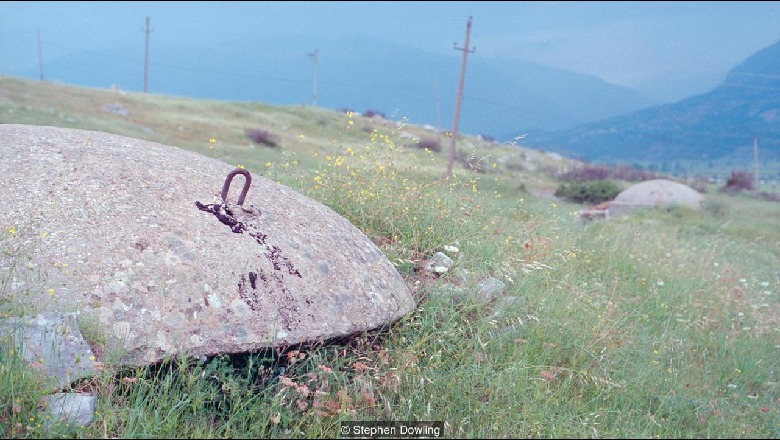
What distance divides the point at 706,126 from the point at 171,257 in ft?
135

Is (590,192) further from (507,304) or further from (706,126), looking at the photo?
(706,126)

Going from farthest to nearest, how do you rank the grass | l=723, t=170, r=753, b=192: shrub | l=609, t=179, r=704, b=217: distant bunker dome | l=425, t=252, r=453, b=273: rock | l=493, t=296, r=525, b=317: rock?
l=723, t=170, r=753, b=192: shrub < l=609, t=179, r=704, b=217: distant bunker dome < l=425, t=252, r=453, b=273: rock < l=493, t=296, r=525, b=317: rock < the grass

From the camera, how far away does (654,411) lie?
12.4 ft

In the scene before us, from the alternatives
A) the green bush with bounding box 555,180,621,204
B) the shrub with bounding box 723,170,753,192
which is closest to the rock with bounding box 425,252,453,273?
the green bush with bounding box 555,180,621,204

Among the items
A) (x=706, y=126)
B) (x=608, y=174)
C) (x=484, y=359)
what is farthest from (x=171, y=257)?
(x=706, y=126)

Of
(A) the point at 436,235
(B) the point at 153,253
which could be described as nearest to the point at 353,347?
(B) the point at 153,253

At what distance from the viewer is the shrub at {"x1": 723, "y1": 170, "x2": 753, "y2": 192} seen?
92.9ft

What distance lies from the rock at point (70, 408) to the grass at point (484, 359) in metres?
0.05

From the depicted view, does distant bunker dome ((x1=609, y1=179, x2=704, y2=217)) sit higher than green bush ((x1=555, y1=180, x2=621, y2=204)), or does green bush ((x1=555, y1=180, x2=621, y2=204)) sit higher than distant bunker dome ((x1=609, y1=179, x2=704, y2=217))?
distant bunker dome ((x1=609, y1=179, x2=704, y2=217))

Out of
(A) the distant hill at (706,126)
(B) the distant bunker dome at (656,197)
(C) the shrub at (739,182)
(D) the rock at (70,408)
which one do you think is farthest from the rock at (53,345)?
(C) the shrub at (739,182)

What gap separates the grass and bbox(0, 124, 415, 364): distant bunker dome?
0.14 metres

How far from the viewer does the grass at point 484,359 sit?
126 inches

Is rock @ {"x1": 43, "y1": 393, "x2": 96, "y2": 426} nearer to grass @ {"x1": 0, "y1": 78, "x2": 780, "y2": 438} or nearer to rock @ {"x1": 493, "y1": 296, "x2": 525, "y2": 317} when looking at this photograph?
grass @ {"x1": 0, "y1": 78, "x2": 780, "y2": 438}

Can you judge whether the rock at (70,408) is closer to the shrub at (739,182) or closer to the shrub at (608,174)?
the shrub at (608,174)
